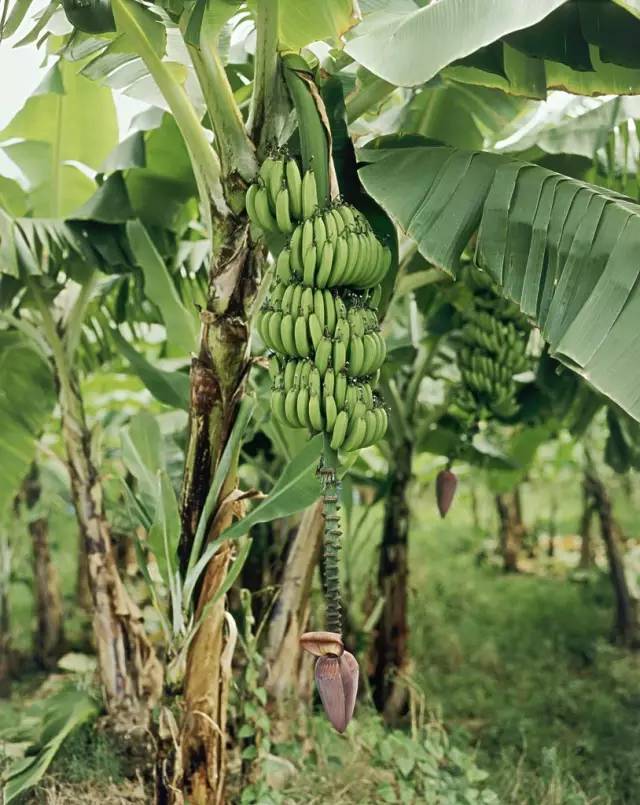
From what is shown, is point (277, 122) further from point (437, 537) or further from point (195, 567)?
point (437, 537)

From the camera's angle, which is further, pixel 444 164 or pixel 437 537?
pixel 437 537

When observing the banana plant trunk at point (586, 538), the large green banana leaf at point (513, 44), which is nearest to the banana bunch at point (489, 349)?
the large green banana leaf at point (513, 44)

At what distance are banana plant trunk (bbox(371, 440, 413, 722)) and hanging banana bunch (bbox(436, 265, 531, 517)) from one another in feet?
1.62

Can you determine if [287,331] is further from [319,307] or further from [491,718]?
[491,718]

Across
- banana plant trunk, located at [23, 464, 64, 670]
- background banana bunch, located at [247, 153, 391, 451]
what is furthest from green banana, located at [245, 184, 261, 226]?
banana plant trunk, located at [23, 464, 64, 670]

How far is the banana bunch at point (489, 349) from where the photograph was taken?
8.11 feet

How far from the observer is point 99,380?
4.24m

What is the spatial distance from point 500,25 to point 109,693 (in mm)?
1973

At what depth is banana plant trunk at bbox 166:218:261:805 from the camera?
1742 millimetres

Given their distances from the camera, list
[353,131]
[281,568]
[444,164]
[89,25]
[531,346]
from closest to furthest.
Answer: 1. [89,25]
2. [444,164]
3. [353,131]
4. [281,568]
5. [531,346]

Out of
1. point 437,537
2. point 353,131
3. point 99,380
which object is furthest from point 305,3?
point 437,537

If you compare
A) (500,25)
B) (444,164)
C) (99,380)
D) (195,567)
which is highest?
(500,25)

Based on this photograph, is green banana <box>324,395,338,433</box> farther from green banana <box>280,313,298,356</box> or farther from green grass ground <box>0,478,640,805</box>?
green grass ground <box>0,478,640,805</box>

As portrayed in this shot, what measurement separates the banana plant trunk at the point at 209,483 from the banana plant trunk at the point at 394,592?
117 centimetres
